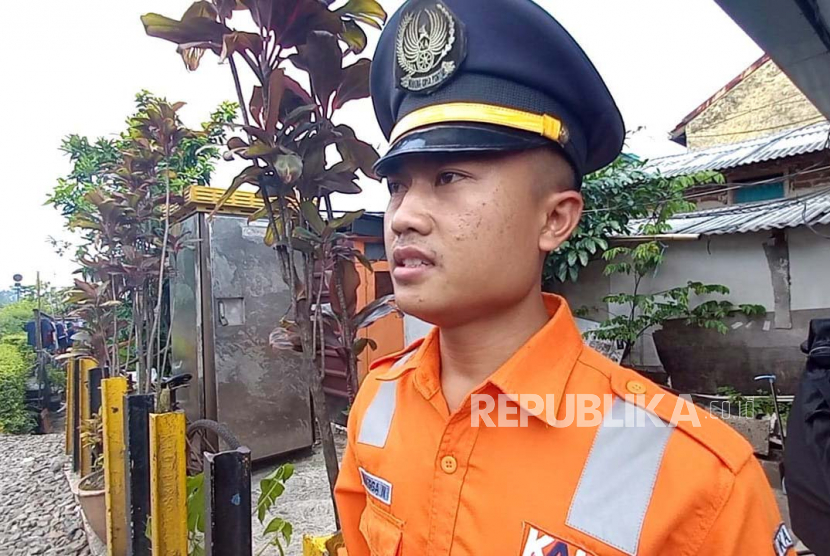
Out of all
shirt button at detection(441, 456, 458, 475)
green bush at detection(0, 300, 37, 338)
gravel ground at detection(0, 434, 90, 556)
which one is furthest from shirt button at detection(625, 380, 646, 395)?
green bush at detection(0, 300, 37, 338)

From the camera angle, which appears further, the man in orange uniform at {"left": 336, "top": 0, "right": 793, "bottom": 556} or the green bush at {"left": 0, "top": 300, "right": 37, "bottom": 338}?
the green bush at {"left": 0, "top": 300, "right": 37, "bottom": 338}

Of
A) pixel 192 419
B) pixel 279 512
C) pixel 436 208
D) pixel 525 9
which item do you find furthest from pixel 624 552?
pixel 192 419

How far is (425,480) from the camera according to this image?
891mm

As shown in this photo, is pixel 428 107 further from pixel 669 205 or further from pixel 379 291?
pixel 669 205

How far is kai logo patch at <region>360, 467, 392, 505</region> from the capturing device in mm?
939

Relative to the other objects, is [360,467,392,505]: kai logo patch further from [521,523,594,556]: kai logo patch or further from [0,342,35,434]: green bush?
[0,342,35,434]: green bush

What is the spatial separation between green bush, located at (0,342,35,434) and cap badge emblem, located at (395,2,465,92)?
7.49 metres

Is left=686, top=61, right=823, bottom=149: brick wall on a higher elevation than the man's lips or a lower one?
higher

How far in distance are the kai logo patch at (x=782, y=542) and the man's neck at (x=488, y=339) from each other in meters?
0.41

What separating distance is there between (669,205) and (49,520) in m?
5.63

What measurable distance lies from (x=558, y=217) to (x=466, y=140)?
20 centimetres

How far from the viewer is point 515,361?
2.80ft

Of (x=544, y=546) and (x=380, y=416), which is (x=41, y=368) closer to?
(x=380, y=416)

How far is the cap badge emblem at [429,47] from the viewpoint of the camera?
33.2 inches
